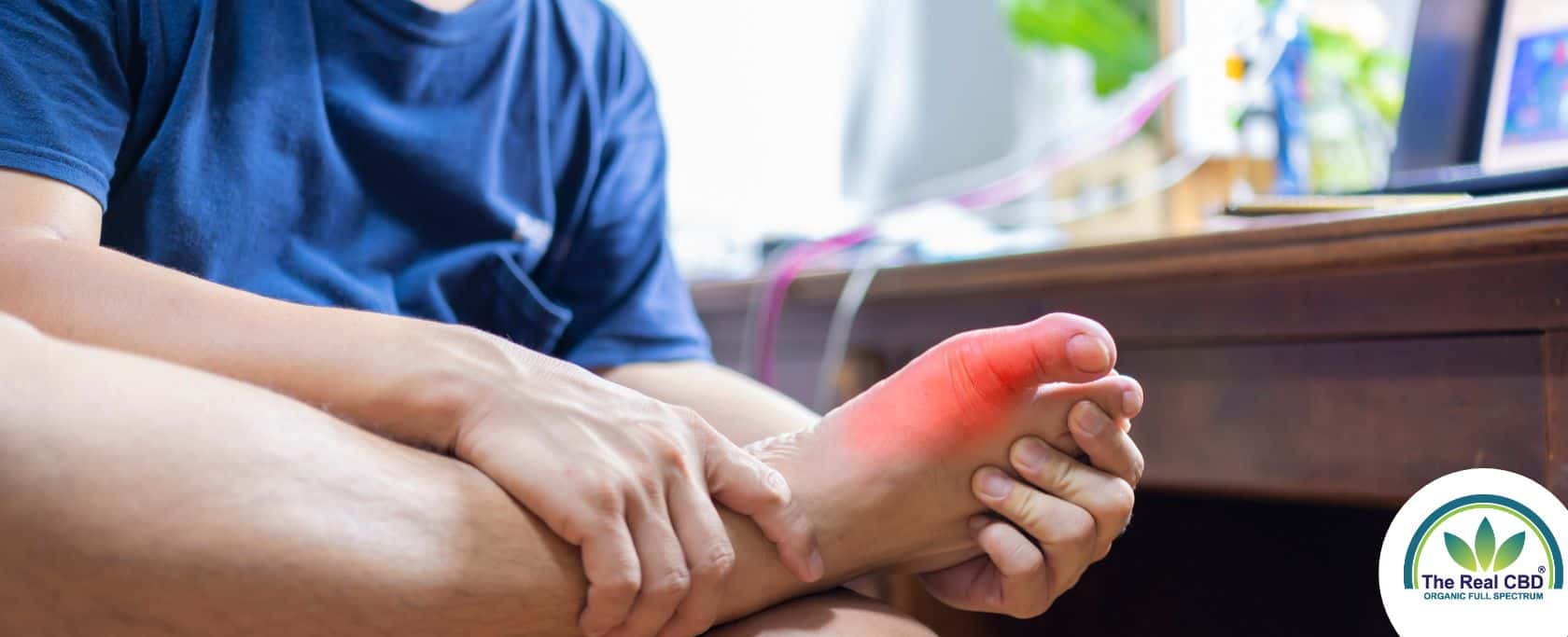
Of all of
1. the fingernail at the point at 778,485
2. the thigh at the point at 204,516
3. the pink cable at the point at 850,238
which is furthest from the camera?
the pink cable at the point at 850,238

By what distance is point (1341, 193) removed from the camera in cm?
99

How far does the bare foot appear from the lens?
2.22ft

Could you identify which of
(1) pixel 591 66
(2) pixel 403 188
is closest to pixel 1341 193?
(1) pixel 591 66

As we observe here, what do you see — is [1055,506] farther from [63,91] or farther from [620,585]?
[63,91]

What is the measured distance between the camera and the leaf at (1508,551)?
74 centimetres

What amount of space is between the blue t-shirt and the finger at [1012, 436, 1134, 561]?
0.34 m

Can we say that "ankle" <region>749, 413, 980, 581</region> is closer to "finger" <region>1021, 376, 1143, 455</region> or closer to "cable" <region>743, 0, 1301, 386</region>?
"finger" <region>1021, 376, 1143, 455</region>

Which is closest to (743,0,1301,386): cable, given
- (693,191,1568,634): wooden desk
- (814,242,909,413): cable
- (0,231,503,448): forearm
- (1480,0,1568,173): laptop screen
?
(814,242,909,413): cable

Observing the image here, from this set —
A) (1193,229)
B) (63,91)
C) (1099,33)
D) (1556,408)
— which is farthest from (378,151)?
(1099,33)

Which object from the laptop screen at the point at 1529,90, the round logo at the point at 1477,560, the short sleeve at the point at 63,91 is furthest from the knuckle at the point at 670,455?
the laptop screen at the point at 1529,90

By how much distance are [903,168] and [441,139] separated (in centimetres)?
118

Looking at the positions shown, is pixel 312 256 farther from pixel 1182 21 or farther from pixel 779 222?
pixel 1182 21

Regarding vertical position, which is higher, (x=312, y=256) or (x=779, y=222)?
(x=312, y=256)

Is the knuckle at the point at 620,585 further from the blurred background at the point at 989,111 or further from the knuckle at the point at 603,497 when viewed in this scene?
the blurred background at the point at 989,111
